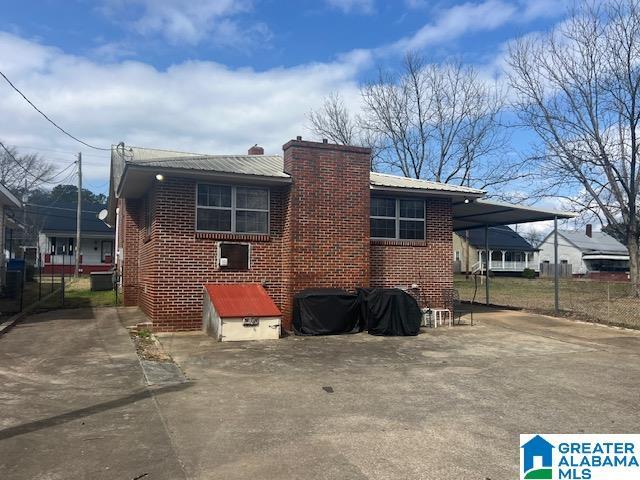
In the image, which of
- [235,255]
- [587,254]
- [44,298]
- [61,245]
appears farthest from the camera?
[587,254]

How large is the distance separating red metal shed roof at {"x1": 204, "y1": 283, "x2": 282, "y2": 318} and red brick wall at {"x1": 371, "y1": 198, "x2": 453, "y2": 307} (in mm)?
3339

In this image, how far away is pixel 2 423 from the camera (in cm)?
532

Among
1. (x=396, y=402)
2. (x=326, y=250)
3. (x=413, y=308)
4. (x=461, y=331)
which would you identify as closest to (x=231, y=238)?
(x=326, y=250)

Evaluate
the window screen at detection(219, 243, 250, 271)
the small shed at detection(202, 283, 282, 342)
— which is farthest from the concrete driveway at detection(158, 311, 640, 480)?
the window screen at detection(219, 243, 250, 271)

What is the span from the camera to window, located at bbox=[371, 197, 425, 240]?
1399 centimetres

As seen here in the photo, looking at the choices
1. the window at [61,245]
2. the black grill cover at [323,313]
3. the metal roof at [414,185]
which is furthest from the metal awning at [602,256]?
the black grill cover at [323,313]

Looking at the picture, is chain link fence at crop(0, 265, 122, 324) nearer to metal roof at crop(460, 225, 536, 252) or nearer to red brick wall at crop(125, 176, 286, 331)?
red brick wall at crop(125, 176, 286, 331)

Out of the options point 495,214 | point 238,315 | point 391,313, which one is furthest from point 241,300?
point 495,214

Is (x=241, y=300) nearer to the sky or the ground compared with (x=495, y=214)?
nearer to the ground

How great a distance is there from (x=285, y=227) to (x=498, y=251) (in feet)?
173

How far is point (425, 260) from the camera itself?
14328mm

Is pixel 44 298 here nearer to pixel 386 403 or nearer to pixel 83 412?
pixel 83 412

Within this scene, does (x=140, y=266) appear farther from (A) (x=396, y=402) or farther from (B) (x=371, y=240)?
(A) (x=396, y=402)

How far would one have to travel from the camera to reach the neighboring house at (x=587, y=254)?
223 ft
